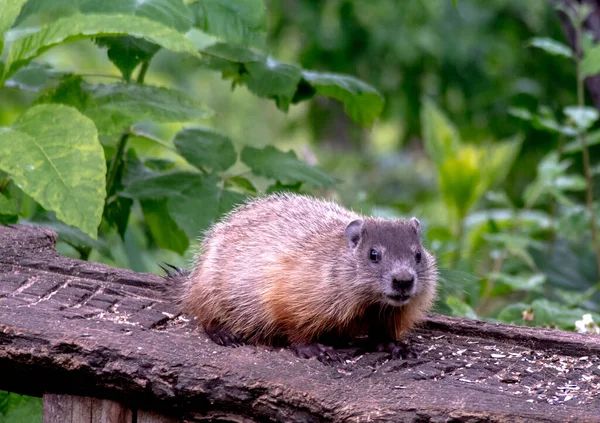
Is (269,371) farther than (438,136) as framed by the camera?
No

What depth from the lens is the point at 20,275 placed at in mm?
3316

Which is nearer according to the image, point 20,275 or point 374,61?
point 20,275

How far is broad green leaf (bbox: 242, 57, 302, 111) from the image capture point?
4129 millimetres

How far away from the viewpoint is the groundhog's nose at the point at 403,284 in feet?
10.1

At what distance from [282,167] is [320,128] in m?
5.37

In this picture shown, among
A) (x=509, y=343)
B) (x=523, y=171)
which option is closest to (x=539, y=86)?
(x=523, y=171)

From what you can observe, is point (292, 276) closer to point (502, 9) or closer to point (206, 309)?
point (206, 309)

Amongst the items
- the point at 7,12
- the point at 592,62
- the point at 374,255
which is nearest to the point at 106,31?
the point at 7,12

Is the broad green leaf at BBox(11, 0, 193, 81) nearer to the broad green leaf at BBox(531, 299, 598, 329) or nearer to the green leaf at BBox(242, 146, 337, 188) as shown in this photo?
the green leaf at BBox(242, 146, 337, 188)

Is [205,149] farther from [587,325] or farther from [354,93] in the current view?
[587,325]

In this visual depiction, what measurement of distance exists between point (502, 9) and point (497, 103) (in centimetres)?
112

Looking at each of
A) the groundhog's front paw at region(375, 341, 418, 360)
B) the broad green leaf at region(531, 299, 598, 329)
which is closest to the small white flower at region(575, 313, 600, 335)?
the broad green leaf at region(531, 299, 598, 329)

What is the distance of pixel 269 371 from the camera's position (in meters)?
2.69

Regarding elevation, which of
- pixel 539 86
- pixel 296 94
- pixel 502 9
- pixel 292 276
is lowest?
pixel 292 276
